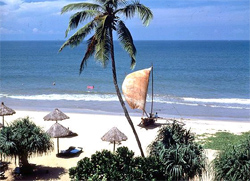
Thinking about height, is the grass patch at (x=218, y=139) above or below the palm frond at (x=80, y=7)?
below

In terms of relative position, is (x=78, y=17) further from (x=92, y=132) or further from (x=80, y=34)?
(x=92, y=132)

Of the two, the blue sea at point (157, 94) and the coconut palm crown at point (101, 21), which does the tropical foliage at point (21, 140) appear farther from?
the blue sea at point (157, 94)

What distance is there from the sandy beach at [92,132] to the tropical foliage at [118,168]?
13.1 ft

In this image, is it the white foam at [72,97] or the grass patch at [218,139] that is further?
the white foam at [72,97]

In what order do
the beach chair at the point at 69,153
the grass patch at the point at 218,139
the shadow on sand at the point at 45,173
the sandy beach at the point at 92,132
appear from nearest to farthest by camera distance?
the shadow on sand at the point at 45,173 < the sandy beach at the point at 92,132 < the beach chair at the point at 69,153 < the grass patch at the point at 218,139

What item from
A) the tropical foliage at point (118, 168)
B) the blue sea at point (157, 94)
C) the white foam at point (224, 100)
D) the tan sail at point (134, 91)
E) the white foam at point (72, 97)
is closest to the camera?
the tropical foliage at point (118, 168)

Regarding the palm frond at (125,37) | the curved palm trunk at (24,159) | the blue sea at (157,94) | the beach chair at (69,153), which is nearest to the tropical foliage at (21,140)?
the curved palm trunk at (24,159)

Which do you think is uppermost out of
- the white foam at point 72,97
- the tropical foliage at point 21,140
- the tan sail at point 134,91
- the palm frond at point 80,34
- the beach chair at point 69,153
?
the palm frond at point 80,34

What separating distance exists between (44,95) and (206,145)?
26.1 m

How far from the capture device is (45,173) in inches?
549

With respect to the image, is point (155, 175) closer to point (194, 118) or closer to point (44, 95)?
point (194, 118)

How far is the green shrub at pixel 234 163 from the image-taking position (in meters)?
9.40

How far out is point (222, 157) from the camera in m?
10.1

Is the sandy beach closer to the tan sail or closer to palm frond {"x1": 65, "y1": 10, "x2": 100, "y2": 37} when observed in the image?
the tan sail
